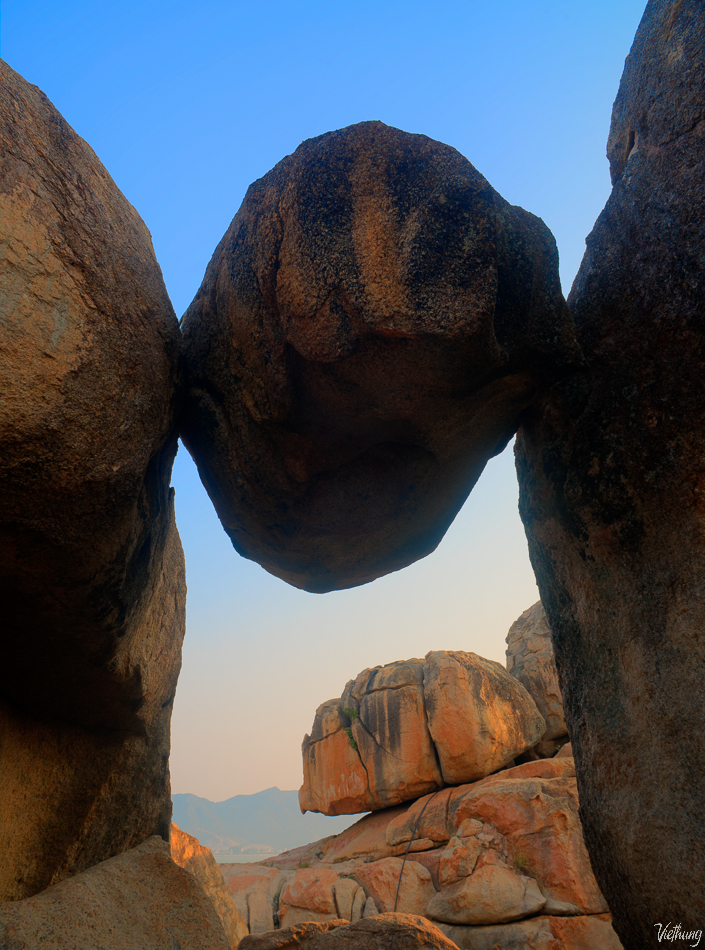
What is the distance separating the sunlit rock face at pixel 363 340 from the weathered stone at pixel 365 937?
1884mm

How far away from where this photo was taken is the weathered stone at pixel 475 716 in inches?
562

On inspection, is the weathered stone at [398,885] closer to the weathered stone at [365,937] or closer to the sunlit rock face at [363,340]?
the weathered stone at [365,937]

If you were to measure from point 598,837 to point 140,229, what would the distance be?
10.0ft

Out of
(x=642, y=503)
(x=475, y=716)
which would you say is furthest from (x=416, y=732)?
(x=642, y=503)

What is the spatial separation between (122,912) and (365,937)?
1162 mm

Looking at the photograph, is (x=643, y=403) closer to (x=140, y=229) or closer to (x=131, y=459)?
(x=131, y=459)

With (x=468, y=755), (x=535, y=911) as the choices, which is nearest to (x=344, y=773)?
(x=468, y=755)

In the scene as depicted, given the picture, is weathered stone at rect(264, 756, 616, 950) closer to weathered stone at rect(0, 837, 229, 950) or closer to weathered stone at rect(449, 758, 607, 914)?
weathered stone at rect(449, 758, 607, 914)

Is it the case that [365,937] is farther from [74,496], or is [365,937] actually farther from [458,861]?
[458,861]

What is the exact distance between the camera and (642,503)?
248cm

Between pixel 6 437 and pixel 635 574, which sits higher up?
pixel 6 437

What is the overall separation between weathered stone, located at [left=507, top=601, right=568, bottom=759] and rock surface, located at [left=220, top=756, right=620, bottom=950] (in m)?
2.62

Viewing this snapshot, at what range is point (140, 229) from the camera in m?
2.50

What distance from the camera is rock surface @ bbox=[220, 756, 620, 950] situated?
10133 mm
